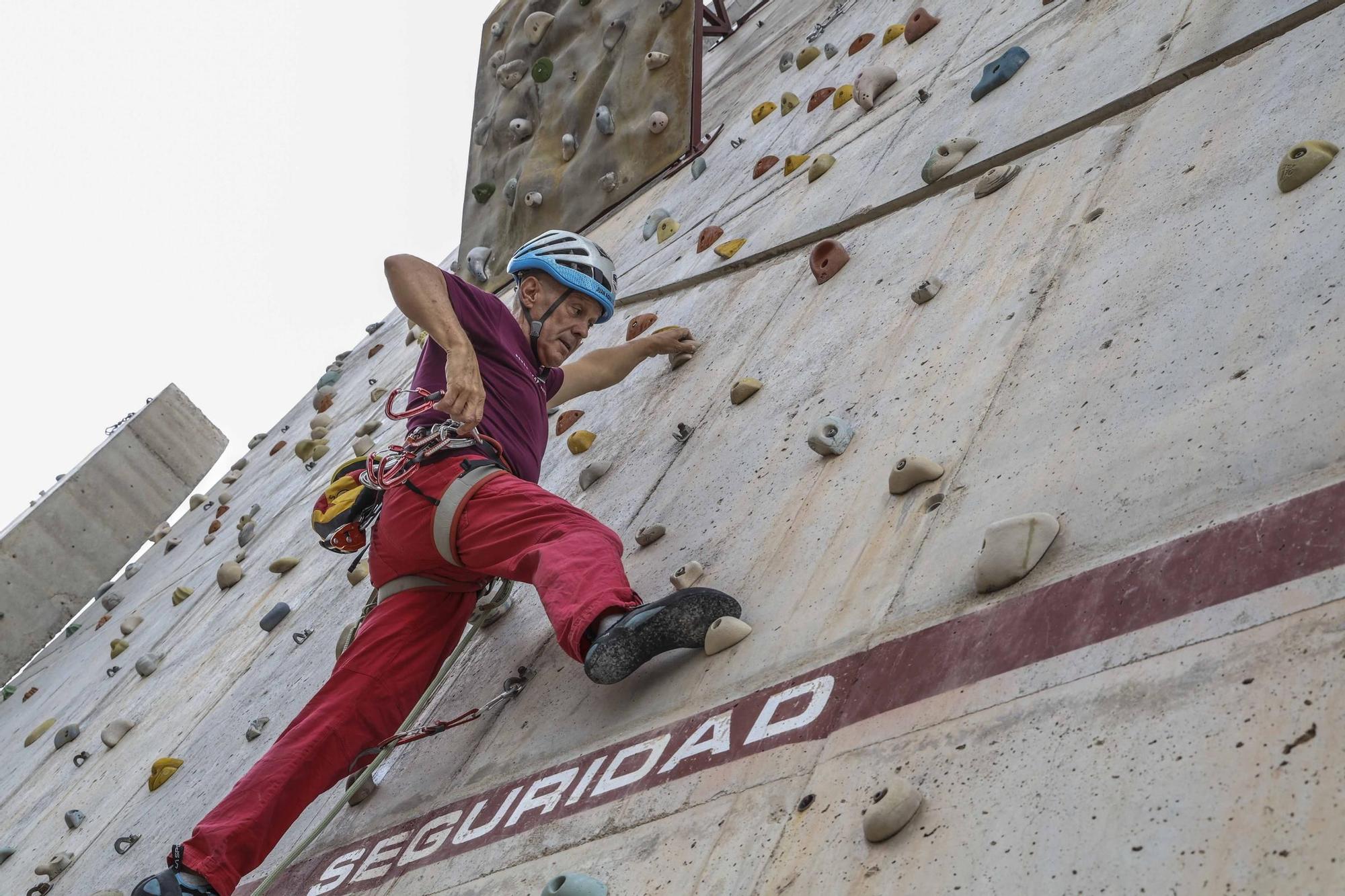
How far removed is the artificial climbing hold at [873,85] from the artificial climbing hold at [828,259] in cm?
80

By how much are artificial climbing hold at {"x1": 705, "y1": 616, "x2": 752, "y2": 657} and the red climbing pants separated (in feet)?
0.49

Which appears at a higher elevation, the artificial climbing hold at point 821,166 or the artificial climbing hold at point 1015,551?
the artificial climbing hold at point 821,166

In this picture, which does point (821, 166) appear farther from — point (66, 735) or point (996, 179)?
point (66, 735)

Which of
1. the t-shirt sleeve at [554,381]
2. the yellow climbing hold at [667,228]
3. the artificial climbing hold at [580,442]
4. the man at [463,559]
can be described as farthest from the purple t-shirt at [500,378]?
the yellow climbing hold at [667,228]

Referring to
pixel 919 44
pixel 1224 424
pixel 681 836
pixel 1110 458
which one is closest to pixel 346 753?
pixel 681 836

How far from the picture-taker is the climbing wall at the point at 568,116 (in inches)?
176

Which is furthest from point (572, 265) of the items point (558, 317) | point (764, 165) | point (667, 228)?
point (667, 228)

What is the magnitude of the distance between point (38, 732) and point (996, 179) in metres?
3.61

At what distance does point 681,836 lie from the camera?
54.6 inches

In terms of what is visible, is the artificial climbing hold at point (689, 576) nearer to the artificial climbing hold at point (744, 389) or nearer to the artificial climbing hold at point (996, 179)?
the artificial climbing hold at point (744, 389)

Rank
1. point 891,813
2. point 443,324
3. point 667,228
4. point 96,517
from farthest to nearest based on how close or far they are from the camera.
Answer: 1. point 96,517
2. point 667,228
3. point 443,324
4. point 891,813

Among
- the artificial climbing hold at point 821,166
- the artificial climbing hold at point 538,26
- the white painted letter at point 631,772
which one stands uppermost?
the artificial climbing hold at point 538,26

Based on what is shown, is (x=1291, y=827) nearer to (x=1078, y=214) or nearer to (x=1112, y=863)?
(x=1112, y=863)

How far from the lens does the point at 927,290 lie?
2.06 meters
